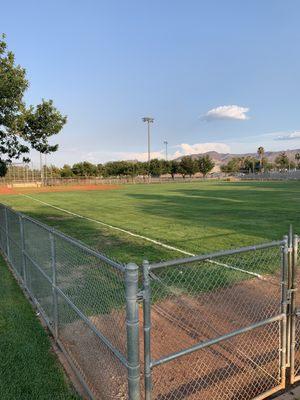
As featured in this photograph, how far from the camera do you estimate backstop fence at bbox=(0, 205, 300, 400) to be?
3.13m

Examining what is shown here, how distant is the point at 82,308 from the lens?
4863mm

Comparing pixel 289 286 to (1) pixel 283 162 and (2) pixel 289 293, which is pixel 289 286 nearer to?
(2) pixel 289 293

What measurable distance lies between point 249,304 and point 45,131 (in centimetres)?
1071

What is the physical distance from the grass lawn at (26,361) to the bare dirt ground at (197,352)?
12.5 inches

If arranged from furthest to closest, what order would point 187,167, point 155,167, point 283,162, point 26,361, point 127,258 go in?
point 283,162 → point 187,167 → point 155,167 → point 127,258 → point 26,361

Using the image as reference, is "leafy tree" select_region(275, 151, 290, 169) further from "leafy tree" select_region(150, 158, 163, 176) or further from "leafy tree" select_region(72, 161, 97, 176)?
"leafy tree" select_region(72, 161, 97, 176)

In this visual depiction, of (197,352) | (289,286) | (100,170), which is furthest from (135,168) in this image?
(289,286)

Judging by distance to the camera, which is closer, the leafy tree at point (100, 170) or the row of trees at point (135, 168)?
the row of trees at point (135, 168)

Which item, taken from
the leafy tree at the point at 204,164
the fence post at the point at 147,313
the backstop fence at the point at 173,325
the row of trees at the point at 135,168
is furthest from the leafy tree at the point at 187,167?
the fence post at the point at 147,313

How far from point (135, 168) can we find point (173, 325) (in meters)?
111

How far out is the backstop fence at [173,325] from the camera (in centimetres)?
313

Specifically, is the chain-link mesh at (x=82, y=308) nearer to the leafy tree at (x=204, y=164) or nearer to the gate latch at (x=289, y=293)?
the gate latch at (x=289, y=293)

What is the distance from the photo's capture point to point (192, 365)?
4270 millimetres

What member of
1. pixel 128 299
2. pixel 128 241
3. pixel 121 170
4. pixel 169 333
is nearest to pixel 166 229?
pixel 128 241
